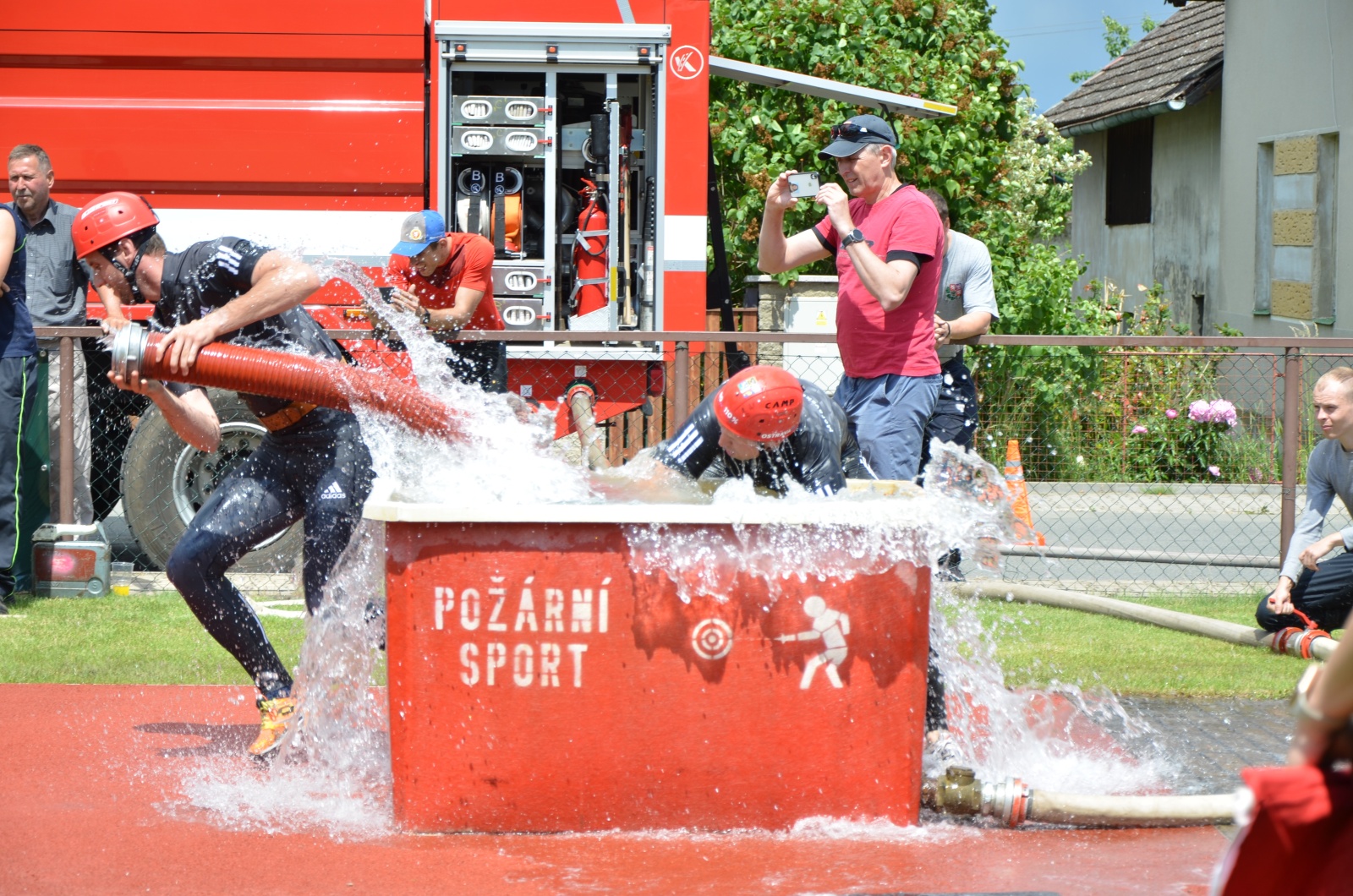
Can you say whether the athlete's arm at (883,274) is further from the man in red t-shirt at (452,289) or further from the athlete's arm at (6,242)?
the athlete's arm at (6,242)

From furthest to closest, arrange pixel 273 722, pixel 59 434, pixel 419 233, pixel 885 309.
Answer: pixel 59 434
pixel 419 233
pixel 885 309
pixel 273 722

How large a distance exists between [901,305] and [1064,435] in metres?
4.49

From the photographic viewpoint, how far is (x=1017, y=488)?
892 centimetres

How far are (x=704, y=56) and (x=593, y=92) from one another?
3.06 feet

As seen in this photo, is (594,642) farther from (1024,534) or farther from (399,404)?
(1024,534)

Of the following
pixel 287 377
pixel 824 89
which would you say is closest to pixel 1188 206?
pixel 824 89

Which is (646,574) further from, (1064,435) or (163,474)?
(1064,435)

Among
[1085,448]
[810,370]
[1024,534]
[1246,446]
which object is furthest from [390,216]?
[1246,446]

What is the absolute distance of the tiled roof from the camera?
1970 centimetres

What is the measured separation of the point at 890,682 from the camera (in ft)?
13.9

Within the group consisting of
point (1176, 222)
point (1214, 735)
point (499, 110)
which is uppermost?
point (1176, 222)

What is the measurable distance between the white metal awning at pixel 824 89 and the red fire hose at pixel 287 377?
6654mm

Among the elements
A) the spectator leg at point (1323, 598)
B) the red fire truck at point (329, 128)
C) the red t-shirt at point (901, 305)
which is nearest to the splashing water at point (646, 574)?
the red t-shirt at point (901, 305)

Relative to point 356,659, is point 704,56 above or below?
above
